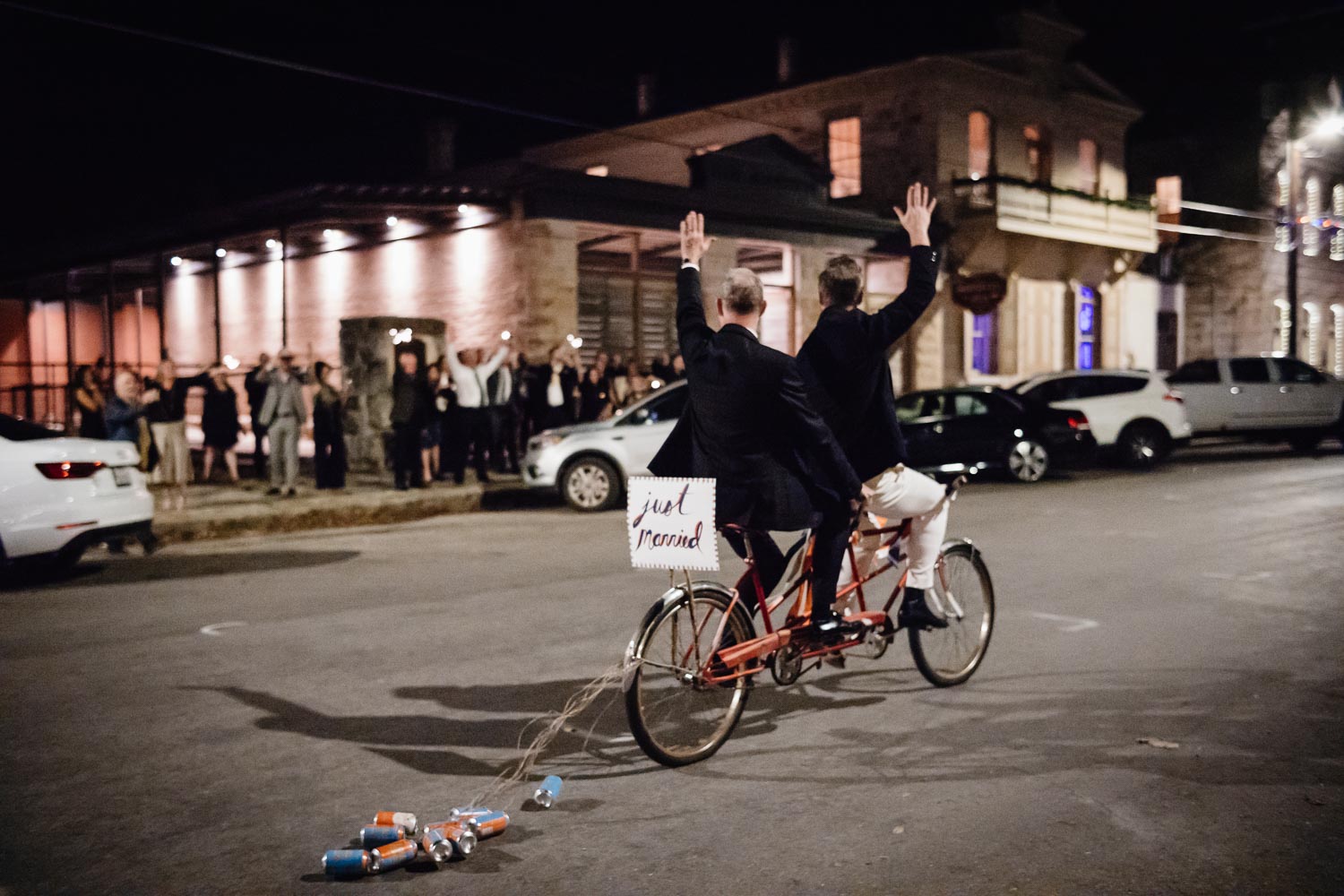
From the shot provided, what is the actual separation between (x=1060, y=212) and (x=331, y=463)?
2096 cm

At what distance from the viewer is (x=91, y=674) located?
6.39 m

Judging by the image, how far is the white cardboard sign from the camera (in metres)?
4.52

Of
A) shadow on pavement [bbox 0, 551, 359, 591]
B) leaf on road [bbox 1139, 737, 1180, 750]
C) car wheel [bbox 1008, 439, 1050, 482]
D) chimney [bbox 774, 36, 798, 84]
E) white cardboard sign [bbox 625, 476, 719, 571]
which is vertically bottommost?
leaf on road [bbox 1139, 737, 1180, 750]

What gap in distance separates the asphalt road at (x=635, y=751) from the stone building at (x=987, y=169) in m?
17.8

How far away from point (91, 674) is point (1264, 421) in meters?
20.5

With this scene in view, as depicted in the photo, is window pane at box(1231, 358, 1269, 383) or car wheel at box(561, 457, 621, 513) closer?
car wheel at box(561, 457, 621, 513)

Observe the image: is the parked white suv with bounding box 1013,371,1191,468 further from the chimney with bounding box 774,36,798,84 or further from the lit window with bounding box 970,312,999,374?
the chimney with bounding box 774,36,798,84

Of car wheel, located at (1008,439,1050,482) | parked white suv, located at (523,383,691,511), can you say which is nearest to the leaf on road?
parked white suv, located at (523,383,691,511)

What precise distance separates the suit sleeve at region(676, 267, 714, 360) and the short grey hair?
124 millimetres

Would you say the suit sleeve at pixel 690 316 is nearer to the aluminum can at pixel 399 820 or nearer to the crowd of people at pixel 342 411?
the aluminum can at pixel 399 820

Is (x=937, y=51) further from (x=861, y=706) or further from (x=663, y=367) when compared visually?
(x=861, y=706)

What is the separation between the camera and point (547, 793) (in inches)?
169

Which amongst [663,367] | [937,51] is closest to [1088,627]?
[663,367]

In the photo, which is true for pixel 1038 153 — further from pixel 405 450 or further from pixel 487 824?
pixel 487 824
